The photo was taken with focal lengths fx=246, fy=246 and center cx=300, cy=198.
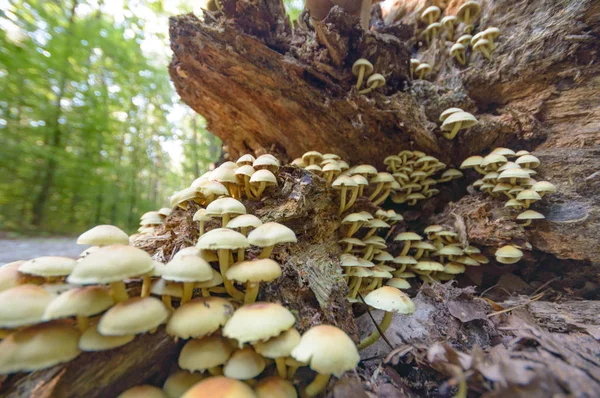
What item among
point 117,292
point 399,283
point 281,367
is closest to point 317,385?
point 281,367

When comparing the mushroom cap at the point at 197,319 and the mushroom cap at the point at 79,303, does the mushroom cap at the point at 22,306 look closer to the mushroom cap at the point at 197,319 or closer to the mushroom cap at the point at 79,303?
the mushroom cap at the point at 79,303

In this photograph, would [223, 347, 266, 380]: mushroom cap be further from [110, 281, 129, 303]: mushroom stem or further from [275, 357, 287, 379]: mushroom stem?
[110, 281, 129, 303]: mushroom stem

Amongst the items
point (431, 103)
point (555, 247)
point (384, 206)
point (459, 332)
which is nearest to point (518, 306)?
point (459, 332)

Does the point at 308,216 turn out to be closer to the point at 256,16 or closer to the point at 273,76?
the point at 273,76

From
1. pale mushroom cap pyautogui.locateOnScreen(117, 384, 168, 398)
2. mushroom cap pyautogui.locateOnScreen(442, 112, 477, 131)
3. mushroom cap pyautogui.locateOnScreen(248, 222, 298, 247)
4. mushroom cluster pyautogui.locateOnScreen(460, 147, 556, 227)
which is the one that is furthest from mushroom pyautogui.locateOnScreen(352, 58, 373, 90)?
pale mushroom cap pyautogui.locateOnScreen(117, 384, 168, 398)

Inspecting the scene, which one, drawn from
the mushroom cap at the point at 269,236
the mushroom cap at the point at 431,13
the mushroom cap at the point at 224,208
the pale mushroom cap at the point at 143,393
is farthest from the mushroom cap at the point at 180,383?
the mushroom cap at the point at 431,13

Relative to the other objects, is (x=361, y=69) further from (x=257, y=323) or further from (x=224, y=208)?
(x=257, y=323)
